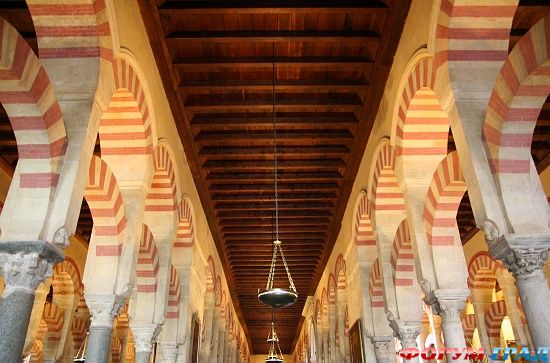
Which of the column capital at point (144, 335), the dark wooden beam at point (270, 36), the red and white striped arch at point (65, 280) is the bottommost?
the column capital at point (144, 335)

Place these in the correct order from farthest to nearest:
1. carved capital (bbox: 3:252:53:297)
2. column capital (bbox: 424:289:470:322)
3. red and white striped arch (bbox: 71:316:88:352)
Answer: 1. red and white striped arch (bbox: 71:316:88:352)
2. column capital (bbox: 424:289:470:322)
3. carved capital (bbox: 3:252:53:297)

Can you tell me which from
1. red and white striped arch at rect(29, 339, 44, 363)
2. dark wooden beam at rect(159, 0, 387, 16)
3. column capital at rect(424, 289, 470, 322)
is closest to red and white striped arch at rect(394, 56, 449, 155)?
dark wooden beam at rect(159, 0, 387, 16)

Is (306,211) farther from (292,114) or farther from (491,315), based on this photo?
(491,315)

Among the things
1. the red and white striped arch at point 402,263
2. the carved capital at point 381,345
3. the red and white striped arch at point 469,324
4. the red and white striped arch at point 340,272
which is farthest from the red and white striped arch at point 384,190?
the red and white striped arch at point 469,324

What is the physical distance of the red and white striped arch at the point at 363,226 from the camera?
7070 millimetres

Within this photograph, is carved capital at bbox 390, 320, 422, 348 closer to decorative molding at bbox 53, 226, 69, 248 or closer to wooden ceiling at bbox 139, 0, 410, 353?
wooden ceiling at bbox 139, 0, 410, 353

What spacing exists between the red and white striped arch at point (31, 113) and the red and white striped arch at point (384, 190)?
148 inches

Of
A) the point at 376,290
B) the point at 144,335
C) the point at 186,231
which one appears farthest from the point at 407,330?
the point at 186,231

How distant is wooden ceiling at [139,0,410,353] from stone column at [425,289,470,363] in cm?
255

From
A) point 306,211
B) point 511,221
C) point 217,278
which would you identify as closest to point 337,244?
point 306,211

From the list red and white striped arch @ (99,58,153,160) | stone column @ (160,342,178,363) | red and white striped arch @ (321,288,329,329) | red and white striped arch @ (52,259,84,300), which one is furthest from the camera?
red and white striped arch @ (321,288,329,329)

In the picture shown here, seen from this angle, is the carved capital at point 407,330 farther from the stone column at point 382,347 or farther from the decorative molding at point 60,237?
the decorative molding at point 60,237

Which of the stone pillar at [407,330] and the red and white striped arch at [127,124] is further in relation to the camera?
the stone pillar at [407,330]

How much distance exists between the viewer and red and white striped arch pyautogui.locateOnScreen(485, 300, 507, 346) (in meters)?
8.11
